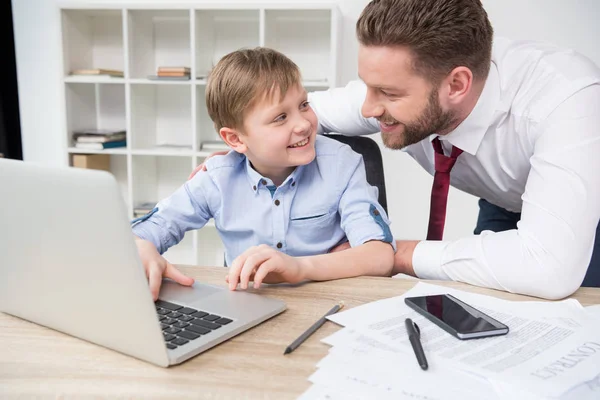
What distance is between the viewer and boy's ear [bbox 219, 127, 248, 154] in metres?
1.21

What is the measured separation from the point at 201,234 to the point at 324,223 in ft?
6.49

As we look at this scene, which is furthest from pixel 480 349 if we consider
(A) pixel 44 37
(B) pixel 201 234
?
(A) pixel 44 37

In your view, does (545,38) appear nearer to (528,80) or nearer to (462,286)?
(528,80)

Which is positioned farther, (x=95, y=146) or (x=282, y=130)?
(x=95, y=146)

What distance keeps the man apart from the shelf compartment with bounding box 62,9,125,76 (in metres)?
2.24

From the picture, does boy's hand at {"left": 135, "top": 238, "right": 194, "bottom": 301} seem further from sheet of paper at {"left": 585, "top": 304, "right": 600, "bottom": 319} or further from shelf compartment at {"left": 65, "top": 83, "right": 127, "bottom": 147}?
shelf compartment at {"left": 65, "top": 83, "right": 127, "bottom": 147}

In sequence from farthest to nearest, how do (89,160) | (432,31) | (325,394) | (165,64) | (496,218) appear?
(165,64), (89,160), (496,218), (432,31), (325,394)

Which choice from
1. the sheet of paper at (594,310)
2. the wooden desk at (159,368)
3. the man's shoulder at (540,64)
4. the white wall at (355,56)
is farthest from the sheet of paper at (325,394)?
the white wall at (355,56)

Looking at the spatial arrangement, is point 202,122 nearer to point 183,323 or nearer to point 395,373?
point 183,323

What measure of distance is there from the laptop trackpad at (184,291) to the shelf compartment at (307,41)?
225 cm

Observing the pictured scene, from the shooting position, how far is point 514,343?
650 millimetres

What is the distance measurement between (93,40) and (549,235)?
10.0 ft

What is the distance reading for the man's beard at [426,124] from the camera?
49.5 inches

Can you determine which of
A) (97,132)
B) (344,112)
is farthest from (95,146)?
(344,112)
